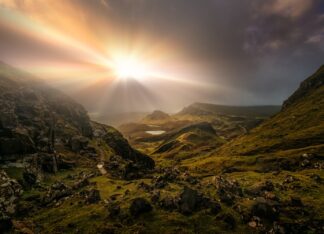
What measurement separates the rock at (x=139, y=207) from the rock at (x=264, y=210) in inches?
831

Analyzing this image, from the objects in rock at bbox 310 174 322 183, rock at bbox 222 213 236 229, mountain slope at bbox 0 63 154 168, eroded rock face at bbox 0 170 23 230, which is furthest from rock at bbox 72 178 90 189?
rock at bbox 310 174 322 183

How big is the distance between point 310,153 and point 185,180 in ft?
246

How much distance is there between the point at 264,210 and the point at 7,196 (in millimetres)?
59196

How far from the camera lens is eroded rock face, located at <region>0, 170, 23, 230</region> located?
51.7m

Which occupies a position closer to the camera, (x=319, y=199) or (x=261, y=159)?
(x=319, y=199)

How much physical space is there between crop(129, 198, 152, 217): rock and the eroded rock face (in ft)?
74.7

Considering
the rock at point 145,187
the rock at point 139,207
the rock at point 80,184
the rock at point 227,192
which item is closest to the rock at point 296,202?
the rock at point 227,192

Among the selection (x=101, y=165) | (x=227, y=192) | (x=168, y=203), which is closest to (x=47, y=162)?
(x=101, y=165)

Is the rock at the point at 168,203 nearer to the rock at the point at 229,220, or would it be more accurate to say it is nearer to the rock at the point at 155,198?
the rock at the point at 155,198

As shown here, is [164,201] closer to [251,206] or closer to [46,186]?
[251,206]

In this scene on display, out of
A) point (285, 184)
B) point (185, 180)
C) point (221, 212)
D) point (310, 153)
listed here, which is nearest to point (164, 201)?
point (221, 212)

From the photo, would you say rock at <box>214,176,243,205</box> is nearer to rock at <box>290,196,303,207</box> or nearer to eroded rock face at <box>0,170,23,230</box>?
rock at <box>290,196,303,207</box>

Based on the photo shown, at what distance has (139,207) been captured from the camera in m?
59.6

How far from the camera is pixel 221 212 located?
57875 mm
